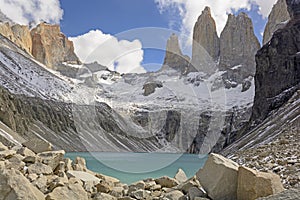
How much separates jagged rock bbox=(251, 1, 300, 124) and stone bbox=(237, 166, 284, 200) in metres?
77.8

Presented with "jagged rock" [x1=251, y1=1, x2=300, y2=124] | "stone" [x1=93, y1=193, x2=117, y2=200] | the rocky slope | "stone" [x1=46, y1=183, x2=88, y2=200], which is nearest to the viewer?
the rocky slope

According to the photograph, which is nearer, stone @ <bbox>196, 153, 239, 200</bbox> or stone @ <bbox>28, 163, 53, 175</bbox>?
stone @ <bbox>196, 153, 239, 200</bbox>

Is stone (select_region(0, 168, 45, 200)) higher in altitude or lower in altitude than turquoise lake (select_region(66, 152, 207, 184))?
lower

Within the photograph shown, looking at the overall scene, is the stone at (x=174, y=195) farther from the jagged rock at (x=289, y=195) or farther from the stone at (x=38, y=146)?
the stone at (x=38, y=146)

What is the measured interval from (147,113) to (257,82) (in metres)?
89.4

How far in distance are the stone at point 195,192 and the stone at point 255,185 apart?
104 centimetres

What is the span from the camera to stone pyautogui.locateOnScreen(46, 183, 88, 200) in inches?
334

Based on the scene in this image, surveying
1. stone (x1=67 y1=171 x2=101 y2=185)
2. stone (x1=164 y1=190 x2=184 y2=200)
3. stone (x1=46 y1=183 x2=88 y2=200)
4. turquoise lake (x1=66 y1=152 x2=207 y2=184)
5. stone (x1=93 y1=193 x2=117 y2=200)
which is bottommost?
stone (x1=46 y1=183 x2=88 y2=200)

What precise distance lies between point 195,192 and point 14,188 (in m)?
4.75

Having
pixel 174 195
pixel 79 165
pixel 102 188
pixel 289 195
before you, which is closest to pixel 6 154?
pixel 79 165

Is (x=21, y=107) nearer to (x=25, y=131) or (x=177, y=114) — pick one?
(x=25, y=131)

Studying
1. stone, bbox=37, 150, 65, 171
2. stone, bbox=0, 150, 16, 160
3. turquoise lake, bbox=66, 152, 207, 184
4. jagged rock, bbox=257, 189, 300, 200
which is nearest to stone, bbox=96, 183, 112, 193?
stone, bbox=37, 150, 65, 171

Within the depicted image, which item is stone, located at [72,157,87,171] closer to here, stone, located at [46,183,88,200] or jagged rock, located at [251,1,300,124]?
stone, located at [46,183,88,200]

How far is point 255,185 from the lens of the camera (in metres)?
8.22
